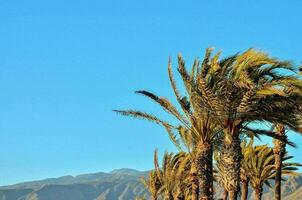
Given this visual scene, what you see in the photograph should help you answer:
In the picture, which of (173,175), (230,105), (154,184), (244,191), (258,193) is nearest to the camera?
(230,105)

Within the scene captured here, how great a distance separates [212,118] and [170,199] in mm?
24752

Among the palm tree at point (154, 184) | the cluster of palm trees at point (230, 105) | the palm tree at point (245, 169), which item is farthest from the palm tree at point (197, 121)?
the palm tree at point (154, 184)

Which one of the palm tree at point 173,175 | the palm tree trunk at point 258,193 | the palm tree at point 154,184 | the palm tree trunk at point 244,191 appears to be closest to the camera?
the palm tree trunk at point 244,191

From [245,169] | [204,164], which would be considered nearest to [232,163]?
[204,164]

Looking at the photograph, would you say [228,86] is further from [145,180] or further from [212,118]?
[145,180]

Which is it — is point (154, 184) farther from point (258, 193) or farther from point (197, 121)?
point (197, 121)

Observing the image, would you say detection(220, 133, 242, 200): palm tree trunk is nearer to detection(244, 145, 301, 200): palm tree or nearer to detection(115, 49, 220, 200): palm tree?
detection(115, 49, 220, 200): palm tree

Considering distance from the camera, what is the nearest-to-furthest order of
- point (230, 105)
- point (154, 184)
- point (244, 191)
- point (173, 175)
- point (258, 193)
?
point (230, 105) < point (244, 191) < point (258, 193) < point (173, 175) < point (154, 184)

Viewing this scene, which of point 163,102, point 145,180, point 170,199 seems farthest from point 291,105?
point 145,180

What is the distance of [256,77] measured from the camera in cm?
2339

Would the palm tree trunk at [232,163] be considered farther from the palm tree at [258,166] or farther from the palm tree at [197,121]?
the palm tree at [258,166]

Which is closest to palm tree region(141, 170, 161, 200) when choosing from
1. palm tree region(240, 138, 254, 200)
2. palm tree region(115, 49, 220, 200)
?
palm tree region(240, 138, 254, 200)

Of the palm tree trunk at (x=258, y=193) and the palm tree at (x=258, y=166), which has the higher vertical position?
the palm tree at (x=258, y=166)

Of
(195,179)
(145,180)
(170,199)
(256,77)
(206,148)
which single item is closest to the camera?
(256,77)
